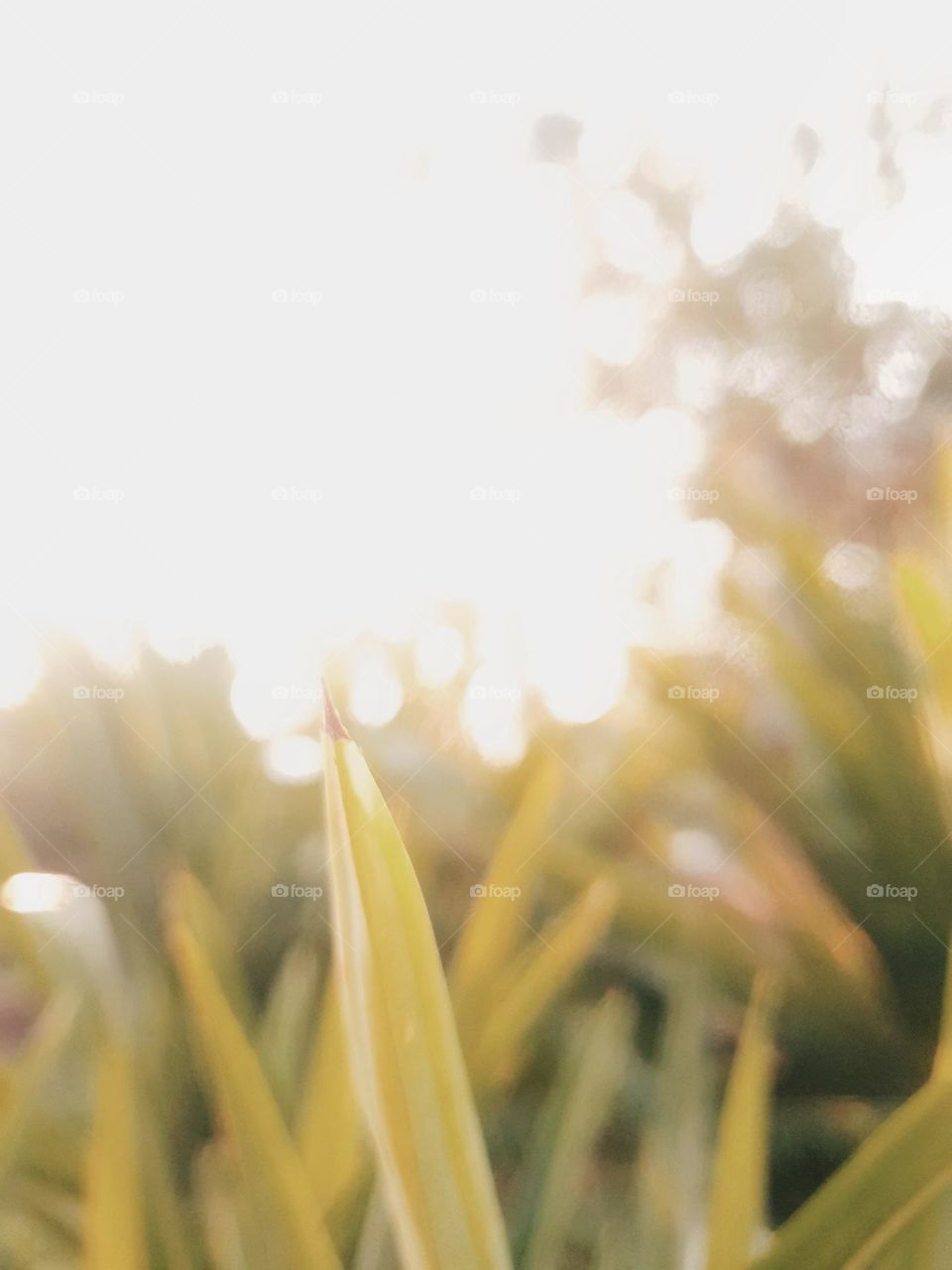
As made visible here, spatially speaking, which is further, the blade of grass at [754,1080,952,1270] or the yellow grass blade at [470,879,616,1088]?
the yellow grass blade at [470,879,616,1088]

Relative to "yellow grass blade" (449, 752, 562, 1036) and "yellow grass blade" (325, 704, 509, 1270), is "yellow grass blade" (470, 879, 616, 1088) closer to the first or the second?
"yellow grass blade" (449, 752, 562, 1036)

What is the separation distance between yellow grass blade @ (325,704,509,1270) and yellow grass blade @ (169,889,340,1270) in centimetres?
5

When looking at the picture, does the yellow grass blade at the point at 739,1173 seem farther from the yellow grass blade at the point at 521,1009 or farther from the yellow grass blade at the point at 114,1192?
the yellow grass blade at the point at 114,1192

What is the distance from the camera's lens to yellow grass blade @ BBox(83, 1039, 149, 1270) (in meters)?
0.29

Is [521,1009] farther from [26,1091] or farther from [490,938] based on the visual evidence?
[26,1091]

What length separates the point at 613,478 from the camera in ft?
2.39

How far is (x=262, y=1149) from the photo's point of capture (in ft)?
0.85

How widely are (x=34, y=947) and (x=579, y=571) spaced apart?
47cm

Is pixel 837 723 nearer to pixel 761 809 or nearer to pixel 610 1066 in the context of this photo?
Result: pixel 761 809

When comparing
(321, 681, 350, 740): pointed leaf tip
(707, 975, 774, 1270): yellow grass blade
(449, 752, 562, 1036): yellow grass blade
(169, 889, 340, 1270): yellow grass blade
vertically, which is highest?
(321, 681, 350, 740): pointed leaf tip

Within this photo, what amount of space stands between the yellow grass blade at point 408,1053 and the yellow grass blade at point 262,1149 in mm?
45

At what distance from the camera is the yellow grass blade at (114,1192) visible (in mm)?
293

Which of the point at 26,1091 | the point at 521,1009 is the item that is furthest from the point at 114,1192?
the point at 521,1009

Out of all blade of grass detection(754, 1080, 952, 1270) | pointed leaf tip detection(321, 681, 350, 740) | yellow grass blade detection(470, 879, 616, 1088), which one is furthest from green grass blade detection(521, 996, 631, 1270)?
pointed leaf tip detection(321, 681, 350, 740)
